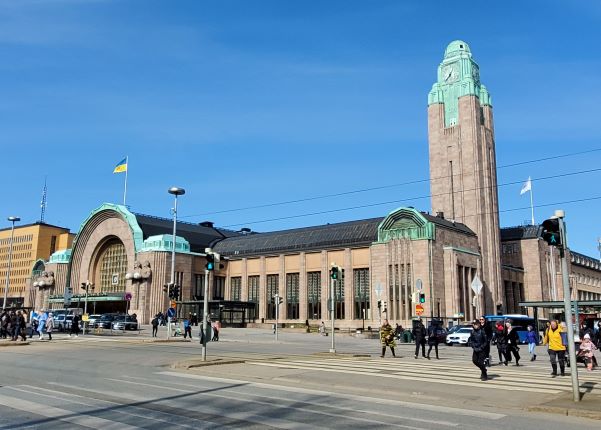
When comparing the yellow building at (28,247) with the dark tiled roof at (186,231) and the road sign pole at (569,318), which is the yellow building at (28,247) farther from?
the road sign pole at (569,318)

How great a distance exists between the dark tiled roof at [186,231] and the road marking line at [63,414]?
6826 cm

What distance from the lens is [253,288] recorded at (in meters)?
80.6

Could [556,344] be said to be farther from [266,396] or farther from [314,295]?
[314,295]

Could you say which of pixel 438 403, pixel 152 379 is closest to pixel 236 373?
pixel 152 379

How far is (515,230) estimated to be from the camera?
8712 centimetres

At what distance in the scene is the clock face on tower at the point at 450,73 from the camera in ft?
259

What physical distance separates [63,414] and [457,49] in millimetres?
81080

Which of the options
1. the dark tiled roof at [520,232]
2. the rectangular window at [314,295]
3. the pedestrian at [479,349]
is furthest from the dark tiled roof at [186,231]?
the pedestrian at [479,349]

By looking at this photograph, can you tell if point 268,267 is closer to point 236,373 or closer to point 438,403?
point 236,373

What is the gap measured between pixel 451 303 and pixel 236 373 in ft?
162

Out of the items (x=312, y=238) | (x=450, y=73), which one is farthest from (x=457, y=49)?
(x=312, y=238)

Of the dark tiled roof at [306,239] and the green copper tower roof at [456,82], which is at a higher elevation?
the green copper tower roof at [456,82]

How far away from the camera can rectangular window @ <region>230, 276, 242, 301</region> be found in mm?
82475

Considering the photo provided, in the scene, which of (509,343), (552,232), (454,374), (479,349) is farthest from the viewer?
(509,343)
